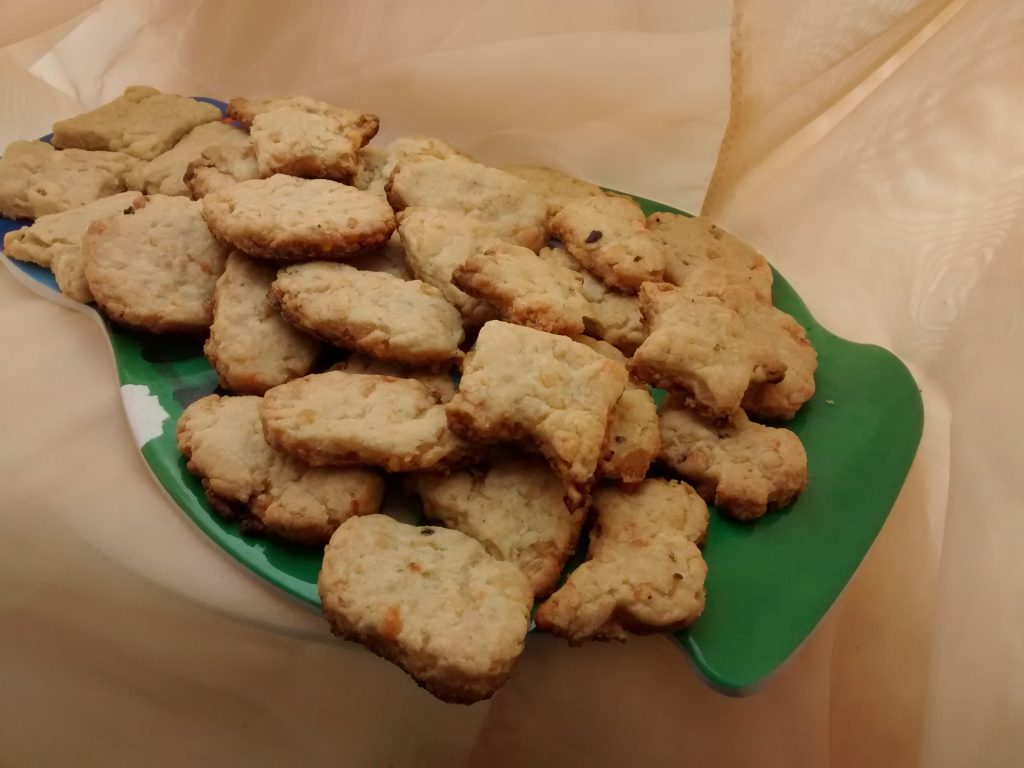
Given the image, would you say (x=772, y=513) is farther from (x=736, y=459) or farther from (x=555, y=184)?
(x=555, y=184)

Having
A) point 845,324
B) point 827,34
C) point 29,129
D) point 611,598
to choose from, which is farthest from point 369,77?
point 611,598

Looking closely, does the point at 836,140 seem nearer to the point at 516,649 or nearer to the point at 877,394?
the point at 877,394

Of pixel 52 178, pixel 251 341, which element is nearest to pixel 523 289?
pixel 251 341

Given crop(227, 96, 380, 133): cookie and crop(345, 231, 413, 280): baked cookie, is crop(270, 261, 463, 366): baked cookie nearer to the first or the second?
crop(345, 231, 413, 280): baked cookie

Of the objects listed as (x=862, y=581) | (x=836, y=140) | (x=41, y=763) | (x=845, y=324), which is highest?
(x=836, y=140)

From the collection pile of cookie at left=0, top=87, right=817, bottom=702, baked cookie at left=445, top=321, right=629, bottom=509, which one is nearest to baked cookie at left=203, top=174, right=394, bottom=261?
pile of cookie at left=0, top=87, right=817, bottom=702

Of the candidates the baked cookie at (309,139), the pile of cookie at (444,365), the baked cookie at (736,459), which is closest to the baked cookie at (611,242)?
the pile of cookie at (444,365)
